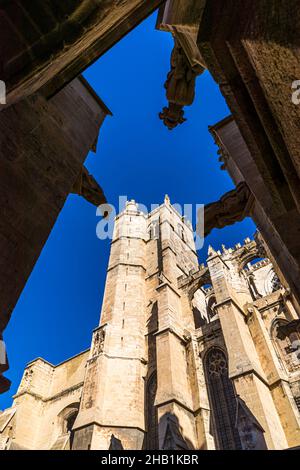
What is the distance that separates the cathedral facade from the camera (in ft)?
36.0

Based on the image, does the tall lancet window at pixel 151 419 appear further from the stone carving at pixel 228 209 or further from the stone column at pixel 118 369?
the stone carving at pixel 228 209

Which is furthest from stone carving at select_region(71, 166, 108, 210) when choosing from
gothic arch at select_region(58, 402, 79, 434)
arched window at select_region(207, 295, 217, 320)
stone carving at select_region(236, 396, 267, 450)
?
arched window at select_region(207, 295, 217, 320)

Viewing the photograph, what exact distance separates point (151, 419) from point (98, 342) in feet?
14.2

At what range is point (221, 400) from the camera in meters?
12.9

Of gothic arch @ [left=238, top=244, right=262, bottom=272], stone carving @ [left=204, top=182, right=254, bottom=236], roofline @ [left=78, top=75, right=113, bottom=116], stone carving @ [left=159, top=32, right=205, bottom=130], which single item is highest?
gothic arch @ [left=238, top=244, right=262, bottom=272]

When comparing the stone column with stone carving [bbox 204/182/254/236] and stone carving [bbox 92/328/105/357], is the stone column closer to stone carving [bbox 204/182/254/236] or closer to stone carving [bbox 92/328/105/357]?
stone carving [bbox 92/328/105/357]

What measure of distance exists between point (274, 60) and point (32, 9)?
143cm

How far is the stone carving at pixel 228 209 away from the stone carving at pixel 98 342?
36.8 ft

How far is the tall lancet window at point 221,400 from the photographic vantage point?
11688 millimetres

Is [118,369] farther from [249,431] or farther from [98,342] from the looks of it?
[249,431]

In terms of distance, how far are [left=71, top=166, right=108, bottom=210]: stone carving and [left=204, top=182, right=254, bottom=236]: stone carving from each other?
213 centimetres

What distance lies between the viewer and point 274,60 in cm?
148

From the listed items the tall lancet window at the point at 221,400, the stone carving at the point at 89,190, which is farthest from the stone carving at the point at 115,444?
the stone carving at the point at 89,190
